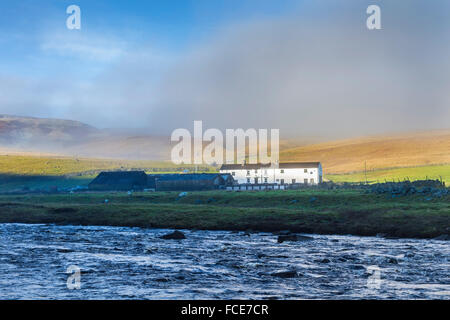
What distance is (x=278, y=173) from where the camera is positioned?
148 metres

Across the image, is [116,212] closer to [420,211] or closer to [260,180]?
[420,211]

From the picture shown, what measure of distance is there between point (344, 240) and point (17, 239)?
3308 centimetres

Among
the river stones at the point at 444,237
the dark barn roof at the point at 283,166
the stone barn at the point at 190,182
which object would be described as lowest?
the river stones at the point at 444,237

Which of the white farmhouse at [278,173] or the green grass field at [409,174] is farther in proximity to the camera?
the white farmhouse at [278,173]

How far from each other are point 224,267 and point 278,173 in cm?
11381

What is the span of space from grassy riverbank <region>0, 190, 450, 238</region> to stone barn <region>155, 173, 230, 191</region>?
34891mm

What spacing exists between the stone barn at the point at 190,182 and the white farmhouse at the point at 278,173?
1117 cm

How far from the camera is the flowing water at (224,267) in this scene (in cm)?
2783

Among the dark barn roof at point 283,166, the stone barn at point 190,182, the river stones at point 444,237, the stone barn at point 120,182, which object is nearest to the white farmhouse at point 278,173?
the dark barn roof at point 283,166

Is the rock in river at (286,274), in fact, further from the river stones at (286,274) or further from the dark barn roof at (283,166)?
the dark barn roof at (283,166)

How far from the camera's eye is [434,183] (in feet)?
303

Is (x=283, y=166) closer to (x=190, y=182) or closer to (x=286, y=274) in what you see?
(x=190, y=182)

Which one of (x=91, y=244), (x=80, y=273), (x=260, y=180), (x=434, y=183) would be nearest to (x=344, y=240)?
(x=91, y=244)

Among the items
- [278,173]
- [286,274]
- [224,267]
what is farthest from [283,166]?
[286,274]
